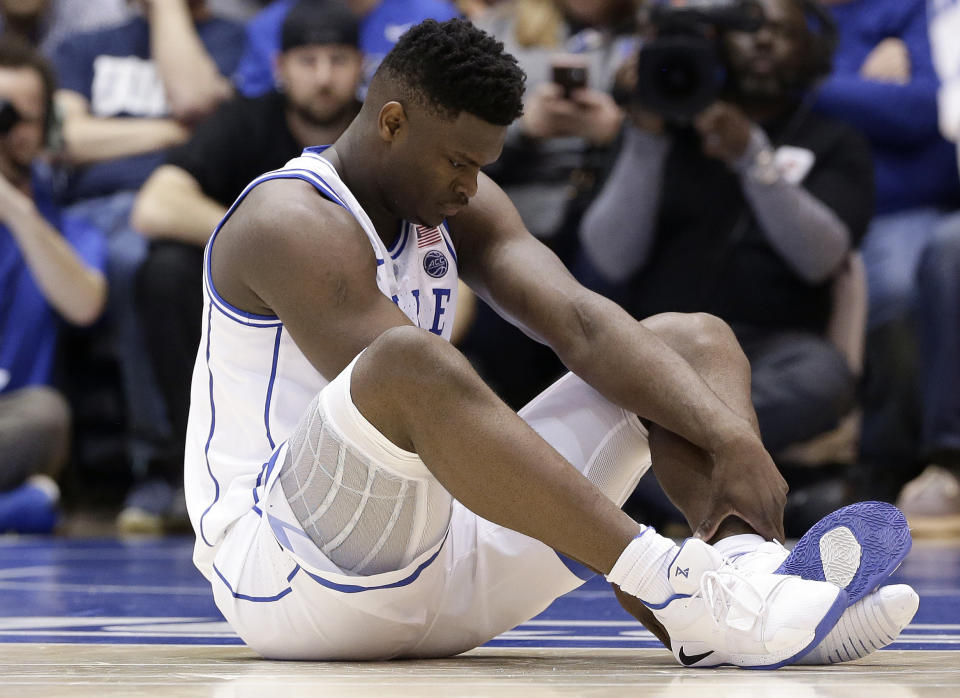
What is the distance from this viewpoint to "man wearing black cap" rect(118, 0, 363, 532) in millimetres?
4832

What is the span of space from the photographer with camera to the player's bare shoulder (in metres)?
2.31

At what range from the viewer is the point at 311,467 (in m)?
1.85

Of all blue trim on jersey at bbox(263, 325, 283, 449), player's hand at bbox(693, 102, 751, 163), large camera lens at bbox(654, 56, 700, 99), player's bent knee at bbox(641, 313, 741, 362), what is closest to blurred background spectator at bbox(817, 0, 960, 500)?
player's hand at bbox(693, 102, 751, 163)

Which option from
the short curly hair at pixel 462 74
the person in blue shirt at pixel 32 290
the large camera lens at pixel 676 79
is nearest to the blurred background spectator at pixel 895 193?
the large camera lens at pixel 676 79

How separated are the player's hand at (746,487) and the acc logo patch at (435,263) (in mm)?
518

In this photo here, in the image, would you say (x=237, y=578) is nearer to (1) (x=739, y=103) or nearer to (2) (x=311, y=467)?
(2) (x=311, y=467)

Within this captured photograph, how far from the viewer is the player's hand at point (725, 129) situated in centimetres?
412

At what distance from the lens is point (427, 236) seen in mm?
2178

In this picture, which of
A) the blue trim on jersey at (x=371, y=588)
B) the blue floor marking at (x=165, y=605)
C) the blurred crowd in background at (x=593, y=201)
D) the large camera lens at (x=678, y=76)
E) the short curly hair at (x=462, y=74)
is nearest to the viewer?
the blue trim on jersey at (x=371, y=588)

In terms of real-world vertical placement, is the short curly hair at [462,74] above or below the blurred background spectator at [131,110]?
above

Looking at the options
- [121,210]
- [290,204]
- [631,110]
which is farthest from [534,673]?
[121,210]

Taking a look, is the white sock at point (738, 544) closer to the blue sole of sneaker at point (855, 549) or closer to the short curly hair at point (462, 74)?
the blue sole of sneaker at point (855, 549)

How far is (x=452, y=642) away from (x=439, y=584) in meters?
0.13

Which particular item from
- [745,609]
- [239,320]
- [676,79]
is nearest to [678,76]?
[676,79]
